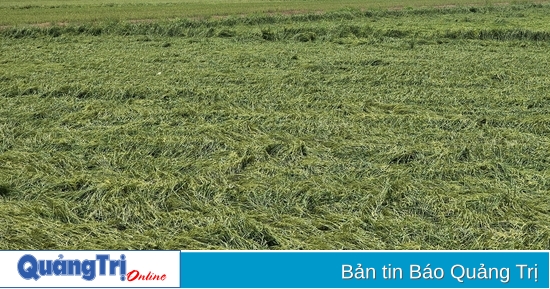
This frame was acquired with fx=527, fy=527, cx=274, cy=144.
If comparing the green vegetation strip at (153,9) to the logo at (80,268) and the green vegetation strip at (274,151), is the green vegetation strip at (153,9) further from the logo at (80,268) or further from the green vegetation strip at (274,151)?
the logo at (80,268)

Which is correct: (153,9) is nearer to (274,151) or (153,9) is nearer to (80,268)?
(274,151)

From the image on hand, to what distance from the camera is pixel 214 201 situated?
559 cm

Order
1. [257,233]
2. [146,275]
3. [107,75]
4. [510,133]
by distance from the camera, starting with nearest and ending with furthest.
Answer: [146,275] → [257,233] → [510,133] → [107,75]

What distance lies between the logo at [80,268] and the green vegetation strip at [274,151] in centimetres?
33

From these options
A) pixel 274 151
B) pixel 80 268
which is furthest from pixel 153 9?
pixel 80 268

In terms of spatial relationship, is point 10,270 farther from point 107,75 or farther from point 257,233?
point 107,75

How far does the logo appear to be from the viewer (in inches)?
170

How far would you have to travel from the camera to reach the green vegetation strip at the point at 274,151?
5.07 metres

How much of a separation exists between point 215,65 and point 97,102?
12.9 feet

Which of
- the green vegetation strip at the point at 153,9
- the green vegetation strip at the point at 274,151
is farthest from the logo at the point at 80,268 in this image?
the green vegetation strip at the point at 153,9

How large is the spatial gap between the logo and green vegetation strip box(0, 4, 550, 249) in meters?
0.33

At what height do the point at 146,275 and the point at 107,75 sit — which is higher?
the point at 107,75

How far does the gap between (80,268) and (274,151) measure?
3.25 m

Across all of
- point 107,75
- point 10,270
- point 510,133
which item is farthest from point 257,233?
point 107,75
